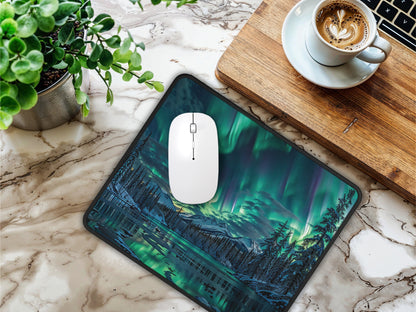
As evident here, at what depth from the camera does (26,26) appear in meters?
0.36

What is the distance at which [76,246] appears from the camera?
71cm

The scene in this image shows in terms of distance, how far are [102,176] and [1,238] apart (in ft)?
0.66

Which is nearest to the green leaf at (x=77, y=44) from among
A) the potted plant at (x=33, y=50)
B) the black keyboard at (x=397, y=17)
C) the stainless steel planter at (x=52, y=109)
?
the potted plant at (x=33, y=50)

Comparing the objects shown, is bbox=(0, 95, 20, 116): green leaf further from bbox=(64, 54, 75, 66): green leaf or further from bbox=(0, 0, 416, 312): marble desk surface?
bbox=(0, 0, 416, 312): marble desk surface

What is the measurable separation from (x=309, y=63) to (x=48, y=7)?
445 millimetres

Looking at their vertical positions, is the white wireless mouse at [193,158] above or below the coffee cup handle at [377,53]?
below

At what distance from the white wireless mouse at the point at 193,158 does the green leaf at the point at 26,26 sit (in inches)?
13.8

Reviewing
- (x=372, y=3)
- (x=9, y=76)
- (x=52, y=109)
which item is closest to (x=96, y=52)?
(x=9, y=76)

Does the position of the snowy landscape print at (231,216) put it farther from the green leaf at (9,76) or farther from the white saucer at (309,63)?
the green leaf at (9,76)

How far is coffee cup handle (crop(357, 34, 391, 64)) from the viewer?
0.62 m

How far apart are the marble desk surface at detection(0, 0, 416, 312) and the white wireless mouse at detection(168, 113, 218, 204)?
0.29 feet

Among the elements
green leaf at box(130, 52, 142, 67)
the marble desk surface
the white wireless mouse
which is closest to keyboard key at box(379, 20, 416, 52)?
the marble desk surface

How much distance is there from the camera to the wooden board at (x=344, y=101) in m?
0.69

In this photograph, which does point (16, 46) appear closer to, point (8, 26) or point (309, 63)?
point (8, 26)
